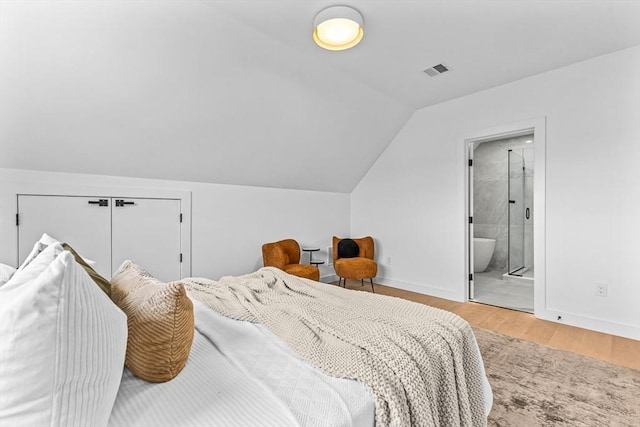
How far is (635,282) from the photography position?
274 centimetres

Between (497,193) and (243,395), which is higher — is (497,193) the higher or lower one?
the higher one

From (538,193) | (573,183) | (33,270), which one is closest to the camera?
(33,270)

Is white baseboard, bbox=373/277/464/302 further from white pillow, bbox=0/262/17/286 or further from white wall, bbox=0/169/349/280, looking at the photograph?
white pillow, bbox=0/262/17/286

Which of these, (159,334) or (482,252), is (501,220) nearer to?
(482,252)

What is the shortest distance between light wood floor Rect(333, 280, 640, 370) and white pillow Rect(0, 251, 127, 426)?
10.5 feet

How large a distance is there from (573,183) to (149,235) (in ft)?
14.3

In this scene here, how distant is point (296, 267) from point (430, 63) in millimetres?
2609

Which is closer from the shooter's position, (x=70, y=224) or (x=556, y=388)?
(x=556, y=388)

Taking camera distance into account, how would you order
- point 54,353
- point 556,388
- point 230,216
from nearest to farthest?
point 54,353
point 556,388
point 230,216

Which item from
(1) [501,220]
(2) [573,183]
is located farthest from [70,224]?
(1) [501,220]

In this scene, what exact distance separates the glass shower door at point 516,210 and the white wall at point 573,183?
125 cm

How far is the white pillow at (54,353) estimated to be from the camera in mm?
567

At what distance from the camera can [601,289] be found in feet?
9.52

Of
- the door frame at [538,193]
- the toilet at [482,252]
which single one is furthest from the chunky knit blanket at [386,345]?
the toilet at [482,252]
